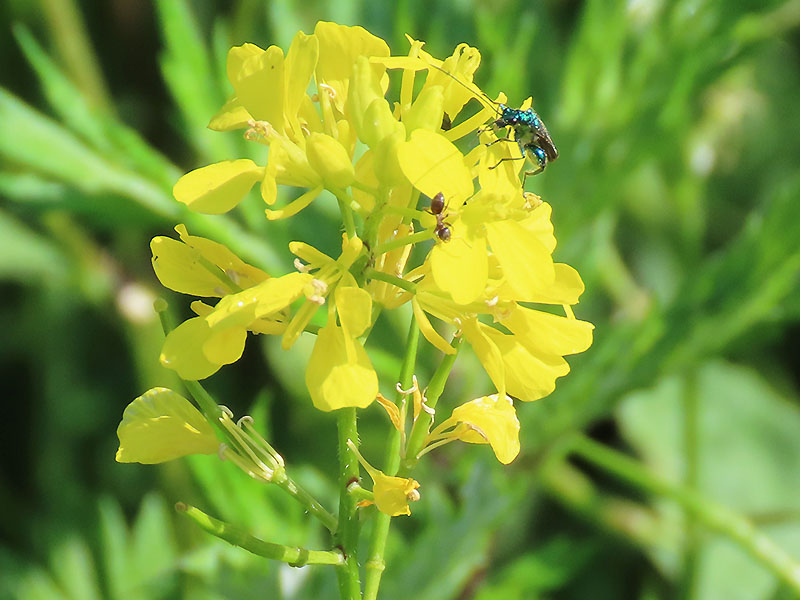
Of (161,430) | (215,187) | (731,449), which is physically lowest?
(161,430)

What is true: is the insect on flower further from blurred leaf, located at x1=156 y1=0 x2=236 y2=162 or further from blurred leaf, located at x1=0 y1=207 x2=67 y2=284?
blurred leaf, located at x1=0 y1=207 x2=67 y2=284

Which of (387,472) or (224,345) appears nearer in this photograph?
(224,345)

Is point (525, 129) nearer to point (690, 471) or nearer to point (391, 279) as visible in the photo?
point (391, 279)

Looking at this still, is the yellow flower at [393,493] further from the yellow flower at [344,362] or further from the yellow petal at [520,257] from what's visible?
the yellow petal at [520,257]

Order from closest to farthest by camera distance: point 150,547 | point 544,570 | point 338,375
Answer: point 338,375 < point 544,570 < point 150,547

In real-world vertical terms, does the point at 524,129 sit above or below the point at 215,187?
above

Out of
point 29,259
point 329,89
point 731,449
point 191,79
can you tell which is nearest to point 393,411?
point 329,89
